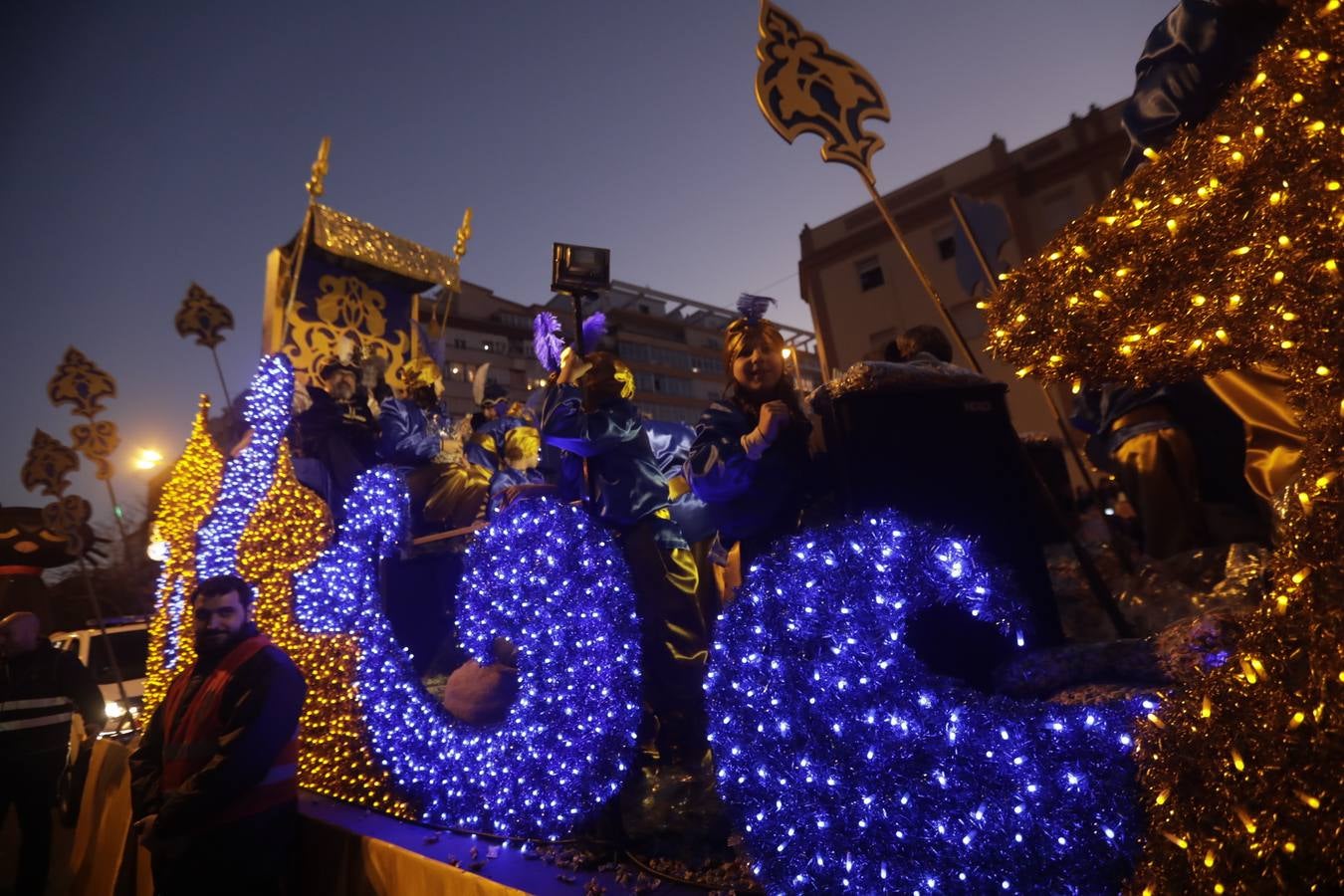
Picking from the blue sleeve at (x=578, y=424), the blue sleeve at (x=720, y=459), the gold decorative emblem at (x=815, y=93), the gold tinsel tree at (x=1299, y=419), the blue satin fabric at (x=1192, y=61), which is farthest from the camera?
the blue sleeve at (x=578, y=424)

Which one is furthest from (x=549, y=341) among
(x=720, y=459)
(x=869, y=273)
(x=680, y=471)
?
(x=869, y=273)

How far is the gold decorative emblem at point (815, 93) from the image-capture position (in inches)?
106

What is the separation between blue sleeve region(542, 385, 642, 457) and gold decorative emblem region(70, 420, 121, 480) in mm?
6943

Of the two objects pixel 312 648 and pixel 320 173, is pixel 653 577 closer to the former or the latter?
pixel 312 648

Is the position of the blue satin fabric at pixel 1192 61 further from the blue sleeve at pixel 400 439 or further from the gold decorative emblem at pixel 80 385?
the gold decorative emblem at pixel 80 385

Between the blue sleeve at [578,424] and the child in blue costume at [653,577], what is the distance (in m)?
0.03

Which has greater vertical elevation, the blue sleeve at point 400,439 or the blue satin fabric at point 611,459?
the blue sleeve at point 400,439

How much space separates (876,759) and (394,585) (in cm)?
498

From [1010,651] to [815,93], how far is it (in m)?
2.40

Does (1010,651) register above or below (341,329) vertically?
below

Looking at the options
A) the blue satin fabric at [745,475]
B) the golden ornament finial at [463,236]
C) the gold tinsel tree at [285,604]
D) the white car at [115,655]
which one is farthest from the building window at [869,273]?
→ the white car at [115,655]

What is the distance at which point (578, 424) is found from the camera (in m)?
2.85

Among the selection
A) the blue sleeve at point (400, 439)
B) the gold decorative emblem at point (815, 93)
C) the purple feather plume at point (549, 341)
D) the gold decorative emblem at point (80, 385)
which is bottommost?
the purple feather plume at point (549, 341)

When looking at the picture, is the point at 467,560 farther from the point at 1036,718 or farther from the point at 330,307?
the point at 330,307
